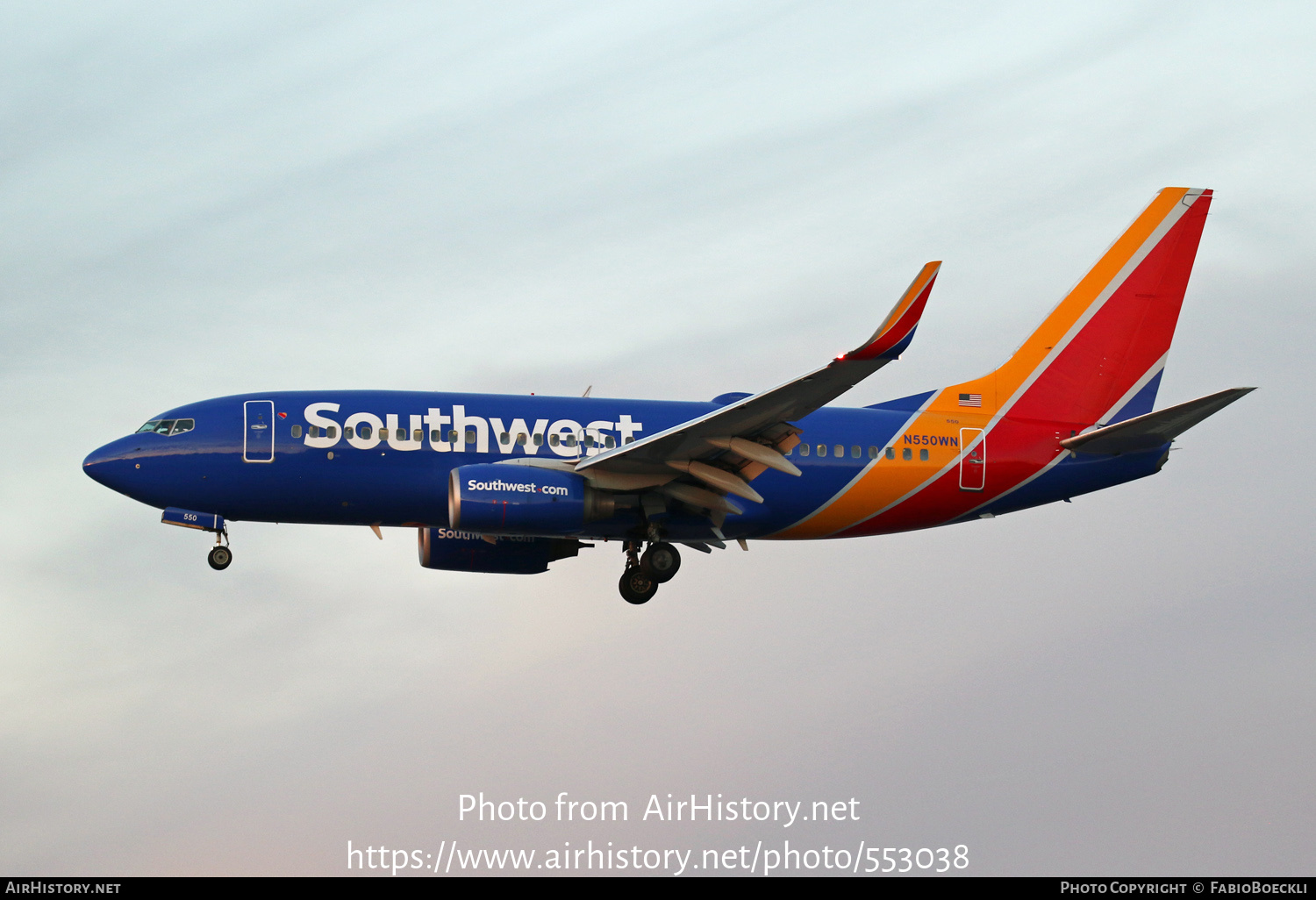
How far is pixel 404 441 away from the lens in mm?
31078

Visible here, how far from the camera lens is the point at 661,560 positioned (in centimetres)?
3209

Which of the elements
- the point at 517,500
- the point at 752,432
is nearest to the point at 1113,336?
the point at 752,432

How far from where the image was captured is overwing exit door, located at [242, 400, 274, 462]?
101 ft

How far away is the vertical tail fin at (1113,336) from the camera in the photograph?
35156 millimetres

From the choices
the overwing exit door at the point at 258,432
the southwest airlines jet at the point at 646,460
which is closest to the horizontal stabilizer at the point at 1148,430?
the southwest airlines jet at the point at 646,460

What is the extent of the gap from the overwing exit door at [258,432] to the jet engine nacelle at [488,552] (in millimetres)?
5738

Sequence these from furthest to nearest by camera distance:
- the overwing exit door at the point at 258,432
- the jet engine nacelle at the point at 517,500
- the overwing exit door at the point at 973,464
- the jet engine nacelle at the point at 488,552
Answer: the jet engine nacelle at the point at 488,552 < the overwing exit door at the point at 973,464 < the overwing exit door at the point at 258,432 < the jet engine nacelle at the point at 517,500

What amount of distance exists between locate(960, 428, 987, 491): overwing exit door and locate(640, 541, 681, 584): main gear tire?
727 centimetres

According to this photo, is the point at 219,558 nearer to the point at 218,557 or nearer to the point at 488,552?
the point at 218,557

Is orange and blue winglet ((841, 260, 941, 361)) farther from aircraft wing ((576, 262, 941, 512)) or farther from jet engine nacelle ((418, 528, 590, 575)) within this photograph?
jet engine nacelle ((418, 528, 590, 575))

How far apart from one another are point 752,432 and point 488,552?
9320mm

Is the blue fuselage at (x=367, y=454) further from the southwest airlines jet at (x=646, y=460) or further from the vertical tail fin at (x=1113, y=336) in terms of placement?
the vertical tail fin at (x=1113, y=336)

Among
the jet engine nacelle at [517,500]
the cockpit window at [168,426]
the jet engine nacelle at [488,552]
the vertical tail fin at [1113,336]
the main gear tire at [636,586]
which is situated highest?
the vertical tail fin at [1113,336]

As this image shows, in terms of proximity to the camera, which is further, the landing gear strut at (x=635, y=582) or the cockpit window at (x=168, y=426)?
the landing gear strut at (x=635, y=582)
